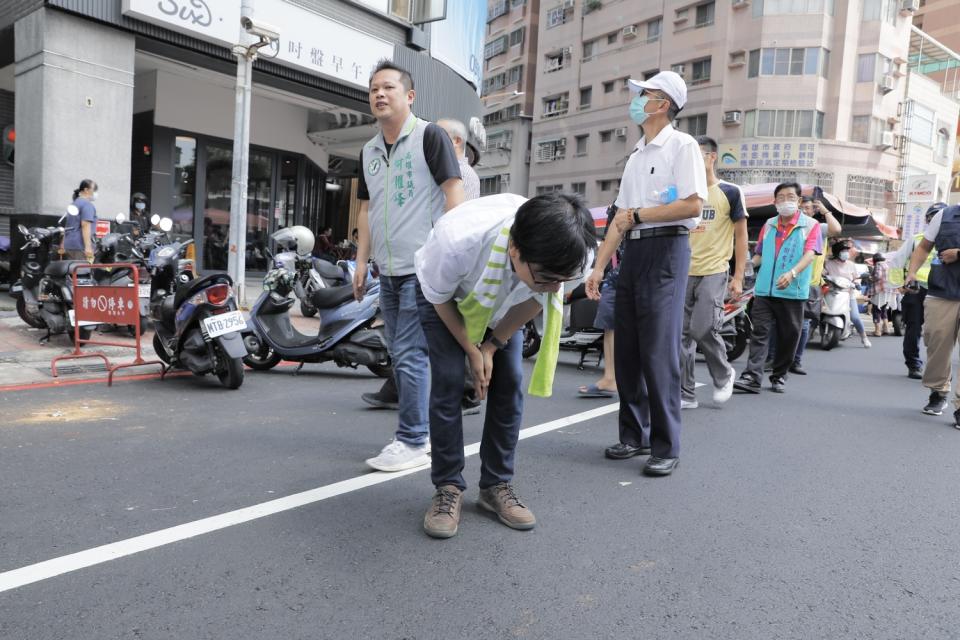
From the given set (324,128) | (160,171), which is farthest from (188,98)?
(324,128)

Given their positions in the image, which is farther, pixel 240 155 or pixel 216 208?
pixel 216 208

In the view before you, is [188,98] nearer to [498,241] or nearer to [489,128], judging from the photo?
[498,241]

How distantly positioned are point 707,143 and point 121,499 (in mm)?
4080

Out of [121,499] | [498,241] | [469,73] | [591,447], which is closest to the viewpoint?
[498,241]

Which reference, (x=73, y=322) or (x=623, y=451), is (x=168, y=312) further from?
(x=623, y=451)

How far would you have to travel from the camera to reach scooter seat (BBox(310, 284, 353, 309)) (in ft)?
19.9

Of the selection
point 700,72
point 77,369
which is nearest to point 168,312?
point 77,369

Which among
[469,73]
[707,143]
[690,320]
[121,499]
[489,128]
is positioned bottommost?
[121,499]

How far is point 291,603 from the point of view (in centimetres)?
217

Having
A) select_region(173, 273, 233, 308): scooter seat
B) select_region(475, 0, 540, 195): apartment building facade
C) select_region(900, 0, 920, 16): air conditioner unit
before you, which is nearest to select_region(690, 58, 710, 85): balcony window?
select_region(900, 0, 920, 16): air conditioner unit

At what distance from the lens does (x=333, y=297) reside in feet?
19.9

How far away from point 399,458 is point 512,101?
43990mm

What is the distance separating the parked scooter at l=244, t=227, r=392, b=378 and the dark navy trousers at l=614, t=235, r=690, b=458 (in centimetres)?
259

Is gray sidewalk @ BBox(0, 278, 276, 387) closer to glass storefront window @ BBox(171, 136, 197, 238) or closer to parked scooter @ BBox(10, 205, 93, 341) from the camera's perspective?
parked scooter @ BBox(10, 205, 93, 341)
